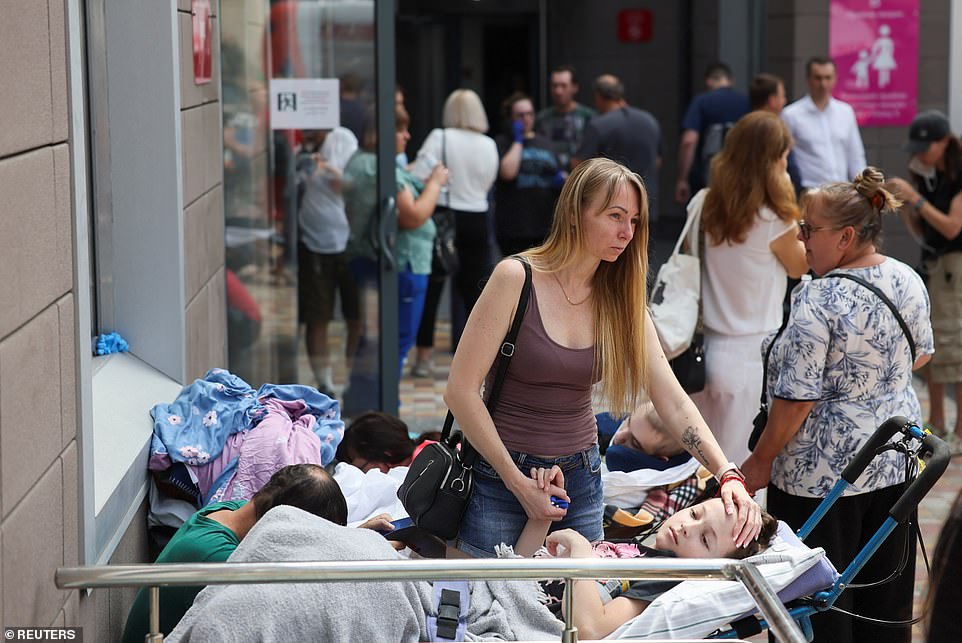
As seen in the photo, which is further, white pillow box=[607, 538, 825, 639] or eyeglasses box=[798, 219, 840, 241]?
eyeglasses box=[798, 219, 840, 241]

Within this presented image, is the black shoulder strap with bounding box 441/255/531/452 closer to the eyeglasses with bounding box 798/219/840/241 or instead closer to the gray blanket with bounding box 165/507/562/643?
the gray blanket with bounding box 165/507/562/643

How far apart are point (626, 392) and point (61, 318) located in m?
1.53

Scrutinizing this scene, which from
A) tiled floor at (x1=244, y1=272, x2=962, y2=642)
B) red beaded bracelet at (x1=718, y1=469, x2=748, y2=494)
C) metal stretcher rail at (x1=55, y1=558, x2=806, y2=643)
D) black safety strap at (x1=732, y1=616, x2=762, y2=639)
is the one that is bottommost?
tiled floor at (x1=244, y1=272, x2=962, y2=642)

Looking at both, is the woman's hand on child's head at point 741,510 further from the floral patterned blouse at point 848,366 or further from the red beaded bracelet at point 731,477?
the floral patterned blouse at point 848,366

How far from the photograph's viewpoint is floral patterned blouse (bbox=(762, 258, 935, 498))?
4039 millimetres

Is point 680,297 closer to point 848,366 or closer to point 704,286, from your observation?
point 704,286

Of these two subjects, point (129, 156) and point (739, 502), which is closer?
point (739, 502)

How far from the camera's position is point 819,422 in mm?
4172

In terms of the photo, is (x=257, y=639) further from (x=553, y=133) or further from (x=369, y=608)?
(x=553, y=133)

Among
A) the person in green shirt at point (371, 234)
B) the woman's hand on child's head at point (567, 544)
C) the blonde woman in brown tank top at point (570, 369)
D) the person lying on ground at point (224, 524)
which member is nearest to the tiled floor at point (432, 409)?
the person in green shirt at point (371, 234)

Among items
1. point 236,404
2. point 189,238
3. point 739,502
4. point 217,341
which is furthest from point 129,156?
point 739,502

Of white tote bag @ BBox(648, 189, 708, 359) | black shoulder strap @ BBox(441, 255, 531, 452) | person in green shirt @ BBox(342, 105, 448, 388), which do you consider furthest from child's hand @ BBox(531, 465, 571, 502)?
person in green shirt @ BBox(342, 105, 448, 388)

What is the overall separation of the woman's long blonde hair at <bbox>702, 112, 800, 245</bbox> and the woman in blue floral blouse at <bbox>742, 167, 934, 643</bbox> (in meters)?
1.10

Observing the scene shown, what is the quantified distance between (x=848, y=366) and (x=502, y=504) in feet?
4.17
